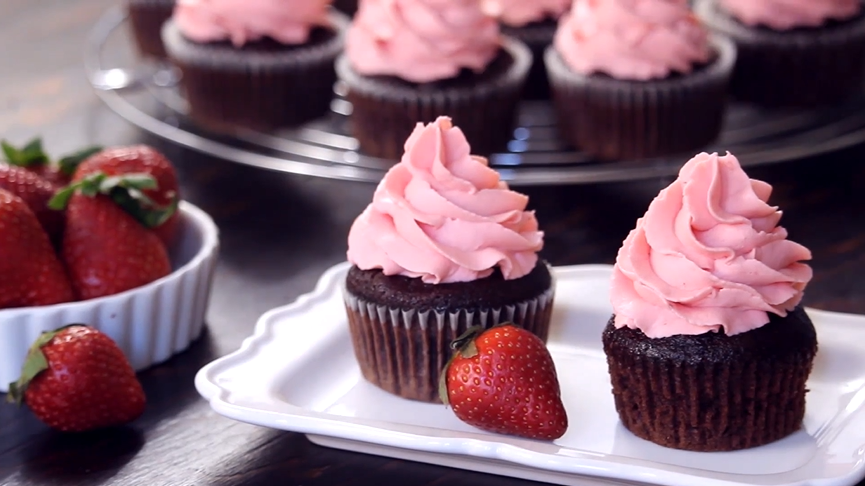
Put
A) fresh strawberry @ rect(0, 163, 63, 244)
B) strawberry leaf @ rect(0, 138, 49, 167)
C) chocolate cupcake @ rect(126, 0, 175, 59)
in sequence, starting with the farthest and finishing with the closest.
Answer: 1. chocolate cupcake @ rect(126, 0, 175, 59)
2. strawberry leaf @ rect(0, 138, 49, 167)
3. fresh strawberry @ rect(0, 163, 63, 244)

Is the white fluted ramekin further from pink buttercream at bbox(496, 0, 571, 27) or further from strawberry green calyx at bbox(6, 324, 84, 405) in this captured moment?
pink buttercream at bbox(496, 0, 571, 27)

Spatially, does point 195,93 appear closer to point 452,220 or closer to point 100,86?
point 100,86

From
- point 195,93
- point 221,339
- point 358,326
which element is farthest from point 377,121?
point 358,326

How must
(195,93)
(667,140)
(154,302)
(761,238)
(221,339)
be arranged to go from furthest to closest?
(195,93) → (667,140) → (221,339) → (154,302) → (761,238)

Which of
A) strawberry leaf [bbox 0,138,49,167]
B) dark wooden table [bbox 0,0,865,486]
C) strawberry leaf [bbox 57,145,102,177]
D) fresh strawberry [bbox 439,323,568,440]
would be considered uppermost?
strawberry leaf [bbox 0,138,49,167]

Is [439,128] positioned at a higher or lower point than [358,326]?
higher

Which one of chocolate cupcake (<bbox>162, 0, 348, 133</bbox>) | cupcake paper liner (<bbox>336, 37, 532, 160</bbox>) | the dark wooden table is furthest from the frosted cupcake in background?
the dark wooden table

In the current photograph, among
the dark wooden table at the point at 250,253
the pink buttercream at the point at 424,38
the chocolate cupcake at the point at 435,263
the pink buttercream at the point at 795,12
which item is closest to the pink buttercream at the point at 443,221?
the chocolate cupcake at the point at 435,263

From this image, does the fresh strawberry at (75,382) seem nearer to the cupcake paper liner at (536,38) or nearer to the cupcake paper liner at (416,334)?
the cupcake paper liner at (416,334)
